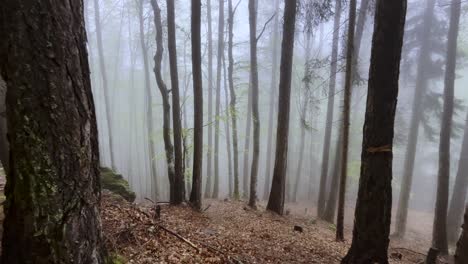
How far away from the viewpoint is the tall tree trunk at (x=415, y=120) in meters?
14.8

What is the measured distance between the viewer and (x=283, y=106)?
9.58 m

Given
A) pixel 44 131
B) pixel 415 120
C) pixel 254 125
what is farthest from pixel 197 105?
pixel 415 120

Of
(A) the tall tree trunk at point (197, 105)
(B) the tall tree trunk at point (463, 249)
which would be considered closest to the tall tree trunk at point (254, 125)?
(A) the tall tree trunk at point (197, 105)

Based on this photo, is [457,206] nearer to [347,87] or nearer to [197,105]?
[347,87]

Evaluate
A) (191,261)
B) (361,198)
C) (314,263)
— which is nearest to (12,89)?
(191,261)

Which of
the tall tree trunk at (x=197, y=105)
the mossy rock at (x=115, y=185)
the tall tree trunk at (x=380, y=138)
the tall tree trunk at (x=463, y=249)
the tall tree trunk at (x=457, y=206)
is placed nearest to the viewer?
the tall tree trunk at (x=463, y=249)

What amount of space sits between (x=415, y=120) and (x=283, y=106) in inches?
425

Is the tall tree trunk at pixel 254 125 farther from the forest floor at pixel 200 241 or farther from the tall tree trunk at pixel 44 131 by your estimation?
the tall tree trunk at pixel 44 131

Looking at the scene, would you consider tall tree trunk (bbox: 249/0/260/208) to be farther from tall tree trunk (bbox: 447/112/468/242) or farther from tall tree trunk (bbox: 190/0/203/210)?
tall tree trunk (bbox: 447/112/468/242)

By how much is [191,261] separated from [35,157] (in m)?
2.81

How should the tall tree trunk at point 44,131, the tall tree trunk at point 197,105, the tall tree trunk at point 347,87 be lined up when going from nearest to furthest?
the tall tree trunk at point 44,131, the tall tree trunk at point 347,87, the tall tree trunk at point 197,105

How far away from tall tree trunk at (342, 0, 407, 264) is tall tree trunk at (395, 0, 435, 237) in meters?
12.4

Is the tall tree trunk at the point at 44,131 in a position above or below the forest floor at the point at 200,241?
above

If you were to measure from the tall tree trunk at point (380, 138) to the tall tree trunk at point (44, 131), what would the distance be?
373 centimetres
